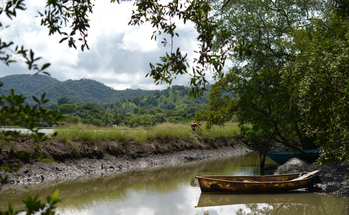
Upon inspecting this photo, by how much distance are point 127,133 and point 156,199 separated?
708cm

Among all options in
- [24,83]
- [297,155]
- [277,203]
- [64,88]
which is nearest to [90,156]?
[277,203]

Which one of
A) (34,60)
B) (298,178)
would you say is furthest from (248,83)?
(34,60)

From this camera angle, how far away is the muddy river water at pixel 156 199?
681 cm

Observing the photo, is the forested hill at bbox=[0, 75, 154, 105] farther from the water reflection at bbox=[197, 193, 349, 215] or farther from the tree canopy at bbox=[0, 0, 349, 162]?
the water reflection at bbox=[197, 193, 349, 215]

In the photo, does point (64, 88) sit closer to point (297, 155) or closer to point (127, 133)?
point (127, 133)

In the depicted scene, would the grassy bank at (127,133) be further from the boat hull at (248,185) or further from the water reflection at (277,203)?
the water reflection at (277,203)

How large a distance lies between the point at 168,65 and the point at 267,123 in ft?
29.6

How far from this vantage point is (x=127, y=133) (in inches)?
566

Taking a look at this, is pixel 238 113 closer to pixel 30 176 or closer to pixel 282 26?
pixel 282 26

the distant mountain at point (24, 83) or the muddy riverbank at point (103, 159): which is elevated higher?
the distant mountain at point (24, 83)

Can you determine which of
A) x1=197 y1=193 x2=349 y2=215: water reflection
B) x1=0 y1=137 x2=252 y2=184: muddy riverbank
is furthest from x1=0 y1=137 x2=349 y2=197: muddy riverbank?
x1=197 y1=193 x2=349 y2=215: water reflection

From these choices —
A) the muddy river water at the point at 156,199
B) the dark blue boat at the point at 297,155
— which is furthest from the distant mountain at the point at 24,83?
the dark blue boat at the point at 297,155

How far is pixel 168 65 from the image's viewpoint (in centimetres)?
335

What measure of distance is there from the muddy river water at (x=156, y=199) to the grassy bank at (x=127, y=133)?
99.2 inches
